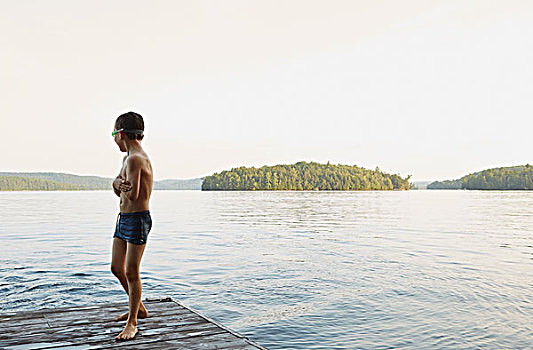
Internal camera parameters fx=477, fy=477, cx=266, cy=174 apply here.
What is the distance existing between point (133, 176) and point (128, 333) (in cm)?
182

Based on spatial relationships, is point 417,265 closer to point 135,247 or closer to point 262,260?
point 262,260

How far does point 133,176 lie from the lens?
5.49 metres

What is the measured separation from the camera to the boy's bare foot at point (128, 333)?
546 centimetres

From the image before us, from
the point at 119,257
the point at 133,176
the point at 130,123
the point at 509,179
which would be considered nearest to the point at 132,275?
the point at 119,257

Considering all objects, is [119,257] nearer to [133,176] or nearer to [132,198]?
[132,198]

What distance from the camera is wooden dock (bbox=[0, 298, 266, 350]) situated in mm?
5332

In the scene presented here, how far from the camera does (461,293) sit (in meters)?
11.9

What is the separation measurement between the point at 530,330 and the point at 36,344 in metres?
8.38

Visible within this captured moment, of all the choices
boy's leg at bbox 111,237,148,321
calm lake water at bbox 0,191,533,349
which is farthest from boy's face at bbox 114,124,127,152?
calm lake water at bbox 0,191,533,349

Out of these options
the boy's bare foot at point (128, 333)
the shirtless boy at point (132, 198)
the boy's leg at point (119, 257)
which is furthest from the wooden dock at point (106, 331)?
the boy's leg at point (119, 257)

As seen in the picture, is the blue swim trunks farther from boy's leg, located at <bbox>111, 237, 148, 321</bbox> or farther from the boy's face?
the boy's face

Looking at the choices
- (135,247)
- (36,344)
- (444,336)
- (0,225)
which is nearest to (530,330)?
(444,336)

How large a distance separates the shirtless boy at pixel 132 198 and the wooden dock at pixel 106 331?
0.93 ft

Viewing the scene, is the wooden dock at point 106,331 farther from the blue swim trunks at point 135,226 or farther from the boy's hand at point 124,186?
the boy's hand at point 124,186
